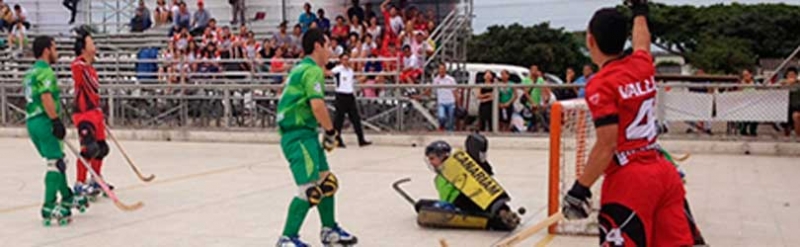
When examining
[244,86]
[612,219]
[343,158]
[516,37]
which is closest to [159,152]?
[244,86]

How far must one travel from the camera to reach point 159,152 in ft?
53.2

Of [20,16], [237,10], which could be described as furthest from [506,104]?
[20,16]

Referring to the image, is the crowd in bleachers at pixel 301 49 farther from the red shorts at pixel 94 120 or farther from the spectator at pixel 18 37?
the red shorts at pixel 94 120

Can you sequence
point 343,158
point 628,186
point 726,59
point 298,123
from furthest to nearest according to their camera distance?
1. point 726,59
2. point 343,158
3. point 298,123
4. point 628,186

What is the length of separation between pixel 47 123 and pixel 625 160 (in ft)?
18.7

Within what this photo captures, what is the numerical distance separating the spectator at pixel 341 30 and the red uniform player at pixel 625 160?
1733 centimetres

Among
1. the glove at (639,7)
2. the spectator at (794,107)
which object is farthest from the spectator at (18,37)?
the glove at (639,7)

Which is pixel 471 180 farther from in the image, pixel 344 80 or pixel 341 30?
pixel 341 30

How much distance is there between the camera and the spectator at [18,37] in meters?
25.2

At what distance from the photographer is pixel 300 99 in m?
6.65

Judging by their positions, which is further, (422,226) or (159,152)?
(159,152)

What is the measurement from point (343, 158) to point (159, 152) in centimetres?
369

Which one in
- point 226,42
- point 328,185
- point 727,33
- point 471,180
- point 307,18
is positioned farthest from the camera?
point 727,33

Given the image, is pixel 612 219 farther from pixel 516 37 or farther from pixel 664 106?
pixel 516 37
